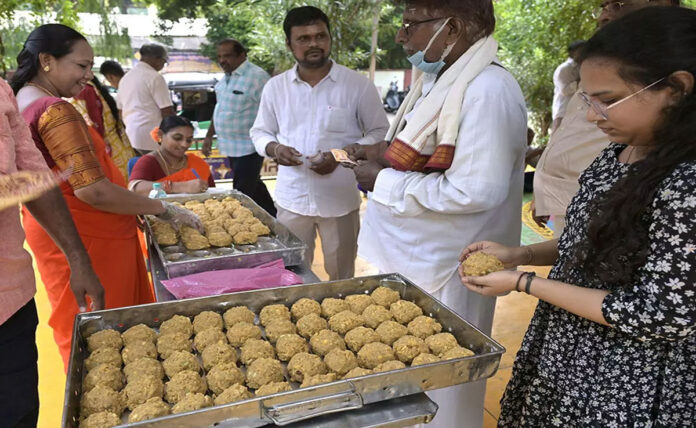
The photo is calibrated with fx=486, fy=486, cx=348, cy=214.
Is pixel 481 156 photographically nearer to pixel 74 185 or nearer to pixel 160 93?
pixel 74 185

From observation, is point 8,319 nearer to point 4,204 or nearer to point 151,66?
point 4,204

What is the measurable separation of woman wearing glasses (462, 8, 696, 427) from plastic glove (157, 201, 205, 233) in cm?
149

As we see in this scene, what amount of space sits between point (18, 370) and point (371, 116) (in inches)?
98.8

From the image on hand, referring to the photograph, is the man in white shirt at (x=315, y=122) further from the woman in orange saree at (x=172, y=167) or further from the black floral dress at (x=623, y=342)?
the black floral dress at (x=623, y=342)

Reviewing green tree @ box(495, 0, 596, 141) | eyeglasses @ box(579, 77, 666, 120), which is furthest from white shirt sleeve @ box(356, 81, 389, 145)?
green tree @ box(495, 0, 596, 141)

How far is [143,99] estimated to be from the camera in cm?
588

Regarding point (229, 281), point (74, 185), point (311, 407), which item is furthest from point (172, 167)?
point (311, 407)

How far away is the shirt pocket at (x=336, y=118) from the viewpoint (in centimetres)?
329

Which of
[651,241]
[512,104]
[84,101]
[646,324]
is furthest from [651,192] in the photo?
[84,101]

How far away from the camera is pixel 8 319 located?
150 centimetres

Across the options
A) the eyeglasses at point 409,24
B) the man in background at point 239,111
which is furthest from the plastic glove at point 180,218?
the man in background at point 239,111

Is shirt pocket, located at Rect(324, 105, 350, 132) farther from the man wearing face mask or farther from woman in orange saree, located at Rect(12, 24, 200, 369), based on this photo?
woman in orange saree, located at Rect(12, 24, 200, 369)

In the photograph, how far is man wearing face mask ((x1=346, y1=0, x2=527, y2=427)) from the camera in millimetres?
1792

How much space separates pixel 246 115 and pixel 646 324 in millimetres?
4788
